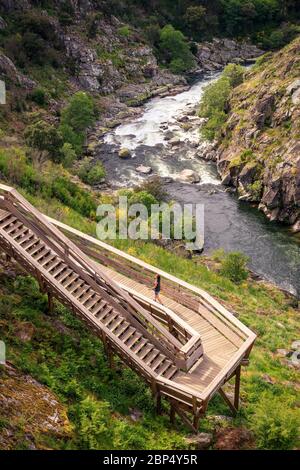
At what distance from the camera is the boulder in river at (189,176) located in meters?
60.8

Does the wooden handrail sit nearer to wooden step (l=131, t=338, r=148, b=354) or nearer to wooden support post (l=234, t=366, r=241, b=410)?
wooden step (l=131, t=338, r=148, b=354)

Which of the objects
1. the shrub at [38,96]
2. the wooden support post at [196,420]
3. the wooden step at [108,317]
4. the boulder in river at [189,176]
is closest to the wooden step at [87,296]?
the wooden step at [108,317]

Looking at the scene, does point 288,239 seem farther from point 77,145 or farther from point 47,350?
point 47,350

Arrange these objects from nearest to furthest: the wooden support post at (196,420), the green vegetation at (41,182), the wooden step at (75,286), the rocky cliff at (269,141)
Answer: the wooden support post at (196,420), the wooden step at (75,286), the green vegetation at (41,182), the rocky cliff at (269,141)

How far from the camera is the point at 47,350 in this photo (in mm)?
19422

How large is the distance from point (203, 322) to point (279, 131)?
4272 centimetres

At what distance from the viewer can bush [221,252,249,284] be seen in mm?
40406

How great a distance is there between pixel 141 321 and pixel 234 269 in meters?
20.6

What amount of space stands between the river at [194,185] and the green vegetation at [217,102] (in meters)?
2.00

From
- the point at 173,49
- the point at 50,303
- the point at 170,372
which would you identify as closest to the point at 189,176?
the point at 50,303

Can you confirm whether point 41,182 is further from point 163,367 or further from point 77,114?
point 77,114

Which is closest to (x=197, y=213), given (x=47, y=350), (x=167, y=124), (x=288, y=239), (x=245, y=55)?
(x=288, y=239)

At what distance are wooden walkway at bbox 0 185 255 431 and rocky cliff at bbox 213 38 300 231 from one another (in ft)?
107

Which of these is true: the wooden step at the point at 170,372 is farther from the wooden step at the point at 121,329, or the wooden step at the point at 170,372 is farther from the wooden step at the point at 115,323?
the wooden step at the point at 115,323
